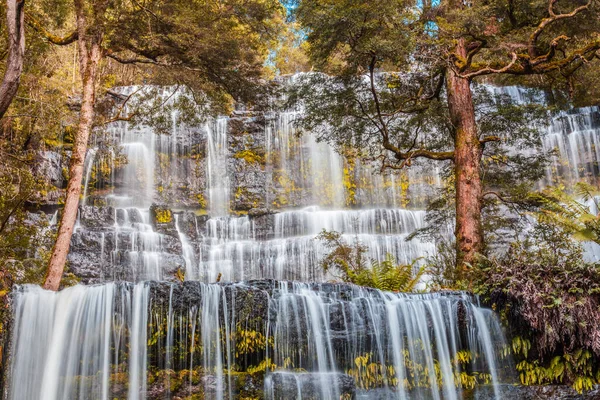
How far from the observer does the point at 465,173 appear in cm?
980

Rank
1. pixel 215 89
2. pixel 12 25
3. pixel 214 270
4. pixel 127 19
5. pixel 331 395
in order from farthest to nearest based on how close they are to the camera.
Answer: pixel 214 270 → pixel 215 89 → pixel 127 19 → pixel 331 395 → pixel 12 25

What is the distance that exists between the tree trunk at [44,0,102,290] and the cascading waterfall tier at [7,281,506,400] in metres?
1.08

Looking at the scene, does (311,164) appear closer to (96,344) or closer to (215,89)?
(215,89)

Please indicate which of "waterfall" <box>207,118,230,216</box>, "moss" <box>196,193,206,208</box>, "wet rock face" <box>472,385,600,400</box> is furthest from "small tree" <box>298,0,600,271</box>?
"moss" <box>196,193,206,208</box>

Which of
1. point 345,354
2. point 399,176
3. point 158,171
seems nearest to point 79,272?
point 158,171

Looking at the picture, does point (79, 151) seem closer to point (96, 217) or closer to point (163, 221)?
point (96, 217)

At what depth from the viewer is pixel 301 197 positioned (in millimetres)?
20406

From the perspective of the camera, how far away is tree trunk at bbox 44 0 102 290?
862cm

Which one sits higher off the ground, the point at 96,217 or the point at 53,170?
the point at 53,170

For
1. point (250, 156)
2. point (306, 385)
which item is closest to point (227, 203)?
point (250, 156)

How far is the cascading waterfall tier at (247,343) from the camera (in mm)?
7234

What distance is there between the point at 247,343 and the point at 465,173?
5.23 meters

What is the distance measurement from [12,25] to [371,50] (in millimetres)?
5843

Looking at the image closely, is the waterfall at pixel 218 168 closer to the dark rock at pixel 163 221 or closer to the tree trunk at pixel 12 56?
the dark rock at pixel 163 221
